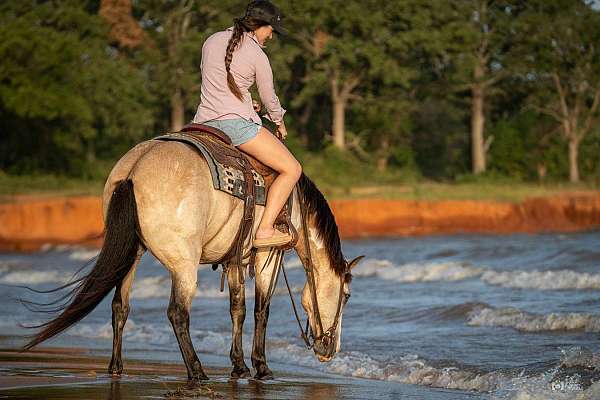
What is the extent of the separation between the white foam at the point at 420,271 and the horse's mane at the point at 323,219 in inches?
410

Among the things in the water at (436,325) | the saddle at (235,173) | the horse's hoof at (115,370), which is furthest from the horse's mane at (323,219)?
the horse's hoof at (115,370)

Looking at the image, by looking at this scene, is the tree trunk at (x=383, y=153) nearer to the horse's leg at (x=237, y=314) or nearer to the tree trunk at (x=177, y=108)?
the tree trunk at (x=177, y=108)

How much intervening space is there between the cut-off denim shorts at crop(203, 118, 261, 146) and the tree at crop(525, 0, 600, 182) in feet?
130

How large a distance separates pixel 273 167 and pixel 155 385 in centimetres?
165

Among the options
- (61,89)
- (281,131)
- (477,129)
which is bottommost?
(281,131)

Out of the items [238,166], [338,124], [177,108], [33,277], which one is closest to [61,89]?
[177,108]

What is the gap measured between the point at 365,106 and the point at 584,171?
30.9 feet

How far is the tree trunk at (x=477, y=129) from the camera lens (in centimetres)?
4741

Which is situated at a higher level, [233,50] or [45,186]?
[233,50]

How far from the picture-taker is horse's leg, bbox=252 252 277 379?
836 cm

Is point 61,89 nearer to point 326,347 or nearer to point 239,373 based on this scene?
point 326,347

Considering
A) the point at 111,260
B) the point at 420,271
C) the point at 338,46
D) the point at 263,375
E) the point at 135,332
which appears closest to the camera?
the point at 111,260

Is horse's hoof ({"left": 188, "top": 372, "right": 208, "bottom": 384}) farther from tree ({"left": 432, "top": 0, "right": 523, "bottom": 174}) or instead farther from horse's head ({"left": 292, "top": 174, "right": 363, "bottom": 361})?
tree ({"left": 432, "top": 0, "right": 523, "bottom": 174})

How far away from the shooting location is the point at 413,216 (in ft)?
122
